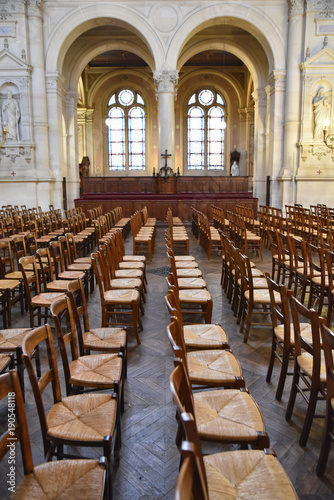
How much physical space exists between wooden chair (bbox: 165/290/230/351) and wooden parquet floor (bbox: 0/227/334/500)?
1.51 ft

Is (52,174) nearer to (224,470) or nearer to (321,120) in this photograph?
(321,120)

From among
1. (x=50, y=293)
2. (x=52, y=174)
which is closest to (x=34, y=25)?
(x=52, y=174)

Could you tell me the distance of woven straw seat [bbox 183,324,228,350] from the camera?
3.00m

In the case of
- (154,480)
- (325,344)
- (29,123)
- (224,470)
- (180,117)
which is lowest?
(154,480)

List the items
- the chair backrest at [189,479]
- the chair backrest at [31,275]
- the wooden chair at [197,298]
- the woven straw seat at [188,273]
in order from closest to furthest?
the chair backrest at [189,479] < the wooden chair at [197,298] < the chair backrest at [31,275] < the woven straw seat at [188,273]

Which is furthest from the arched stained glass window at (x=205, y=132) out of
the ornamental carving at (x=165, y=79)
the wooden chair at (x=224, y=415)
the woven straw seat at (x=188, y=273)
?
the wooden chair at (x=224, y=415)

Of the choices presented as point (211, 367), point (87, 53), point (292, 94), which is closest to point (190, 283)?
point (211, 367)

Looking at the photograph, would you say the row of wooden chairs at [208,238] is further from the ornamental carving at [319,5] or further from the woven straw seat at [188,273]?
the ornamental carving at [319,5]

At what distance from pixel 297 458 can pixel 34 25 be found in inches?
633

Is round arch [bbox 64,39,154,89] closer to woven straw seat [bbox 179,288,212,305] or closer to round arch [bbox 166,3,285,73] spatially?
round arch [bbox 166,3,285,73]

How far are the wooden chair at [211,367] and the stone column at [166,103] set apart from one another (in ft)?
45.8

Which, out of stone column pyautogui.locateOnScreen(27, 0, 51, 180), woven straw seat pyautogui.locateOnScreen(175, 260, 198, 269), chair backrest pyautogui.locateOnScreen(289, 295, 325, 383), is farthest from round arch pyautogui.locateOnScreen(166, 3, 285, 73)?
chair backrest pyautogui.locateOnScreen(289, 295, 325, 383)

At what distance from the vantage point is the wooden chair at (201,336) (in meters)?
2.93

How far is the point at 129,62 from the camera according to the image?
2273 centimetres
